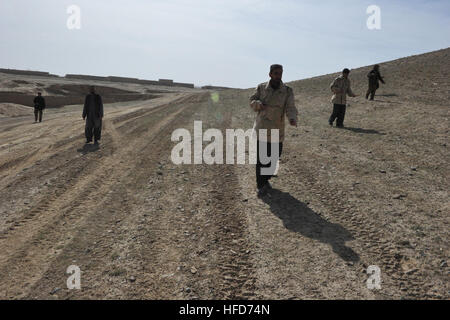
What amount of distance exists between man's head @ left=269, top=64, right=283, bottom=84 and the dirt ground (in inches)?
77.9

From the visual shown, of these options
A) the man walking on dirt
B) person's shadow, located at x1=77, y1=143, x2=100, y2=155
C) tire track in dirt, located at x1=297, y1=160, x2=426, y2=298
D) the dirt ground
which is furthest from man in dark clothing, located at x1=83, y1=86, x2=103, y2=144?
tire track in dirt, located at x1=297, y1=160, x2=426, y2=298

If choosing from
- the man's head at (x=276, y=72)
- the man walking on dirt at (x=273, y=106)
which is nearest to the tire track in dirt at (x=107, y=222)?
the man walking on dirt at (x=273, y=106)

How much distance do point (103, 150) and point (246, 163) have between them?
4278mm

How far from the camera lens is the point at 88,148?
9.49 meters

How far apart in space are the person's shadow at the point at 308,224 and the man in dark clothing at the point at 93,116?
273 inches

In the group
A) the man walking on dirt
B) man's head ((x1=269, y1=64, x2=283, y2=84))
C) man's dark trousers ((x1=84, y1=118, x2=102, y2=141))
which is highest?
man's head ((x1=269, y1=64, x2=283, y2=84))

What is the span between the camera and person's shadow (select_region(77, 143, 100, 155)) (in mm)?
9086

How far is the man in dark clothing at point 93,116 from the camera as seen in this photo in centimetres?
1024

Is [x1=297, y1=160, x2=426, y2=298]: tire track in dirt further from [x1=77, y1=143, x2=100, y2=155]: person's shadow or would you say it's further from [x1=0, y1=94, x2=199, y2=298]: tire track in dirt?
[x1=77, y1=143, x2=100, y2=155]: person's shadow

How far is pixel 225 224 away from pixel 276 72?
254cm

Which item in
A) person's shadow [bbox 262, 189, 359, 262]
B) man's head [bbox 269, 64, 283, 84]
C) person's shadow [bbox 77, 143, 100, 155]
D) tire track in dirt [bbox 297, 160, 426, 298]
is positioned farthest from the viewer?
person's shadow [bbox 77, 143, 100, 155]

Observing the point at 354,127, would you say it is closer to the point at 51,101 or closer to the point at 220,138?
the point at 220,138

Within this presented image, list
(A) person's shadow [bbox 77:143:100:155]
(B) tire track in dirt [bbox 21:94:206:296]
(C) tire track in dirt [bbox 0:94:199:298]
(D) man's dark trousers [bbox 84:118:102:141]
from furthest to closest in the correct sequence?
(D) man's dark trousers [bbox 84:118:102:141], (A) person's shadow [bbox 77:143:100:155], (C) tire track in dirt [bbox 0:94:199:298], (B) tire track in dirt [bbox 21:94:206:296]

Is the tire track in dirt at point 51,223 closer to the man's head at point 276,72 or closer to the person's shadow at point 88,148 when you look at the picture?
the person's shadow at point 88,148
